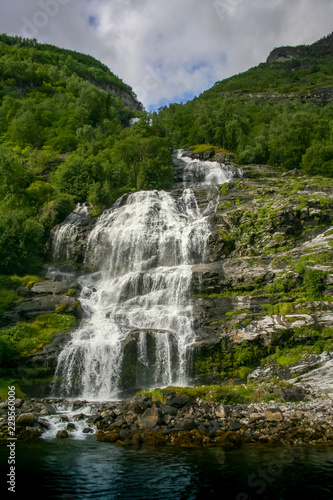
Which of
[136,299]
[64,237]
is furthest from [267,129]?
[136,299]

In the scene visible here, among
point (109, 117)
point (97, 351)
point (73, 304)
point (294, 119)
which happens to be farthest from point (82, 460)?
point (109, 117)

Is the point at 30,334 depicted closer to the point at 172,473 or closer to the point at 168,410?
the point at 168,410

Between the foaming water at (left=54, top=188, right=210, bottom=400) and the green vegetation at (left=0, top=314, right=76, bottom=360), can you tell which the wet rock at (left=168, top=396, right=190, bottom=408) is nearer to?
the foaming water at (left=54, top=188, right=210, bottom=400)

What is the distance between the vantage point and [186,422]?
19109 millimetres

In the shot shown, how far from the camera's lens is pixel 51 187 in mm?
55469

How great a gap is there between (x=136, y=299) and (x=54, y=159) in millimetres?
42515

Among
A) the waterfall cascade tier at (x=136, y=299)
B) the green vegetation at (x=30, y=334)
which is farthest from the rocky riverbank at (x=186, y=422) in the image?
the green vegetation at (x=30, y=334)

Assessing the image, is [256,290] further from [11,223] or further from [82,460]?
[11,223]

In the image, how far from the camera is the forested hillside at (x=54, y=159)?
42812 millimetres

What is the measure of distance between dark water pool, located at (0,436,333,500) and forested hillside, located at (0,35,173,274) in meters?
26.9

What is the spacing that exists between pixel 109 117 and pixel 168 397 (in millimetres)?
85733

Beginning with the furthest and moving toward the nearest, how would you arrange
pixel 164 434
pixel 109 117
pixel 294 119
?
pixel 109 117
pixel 294 119
pixel 164 434


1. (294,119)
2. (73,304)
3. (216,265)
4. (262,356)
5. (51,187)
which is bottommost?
(262,356)

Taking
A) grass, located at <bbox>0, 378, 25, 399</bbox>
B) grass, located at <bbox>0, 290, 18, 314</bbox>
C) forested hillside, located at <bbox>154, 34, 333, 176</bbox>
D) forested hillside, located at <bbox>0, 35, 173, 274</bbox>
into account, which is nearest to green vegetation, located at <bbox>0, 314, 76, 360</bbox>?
grass, located at <bbox>0, 378, 25, 399</bbox>
